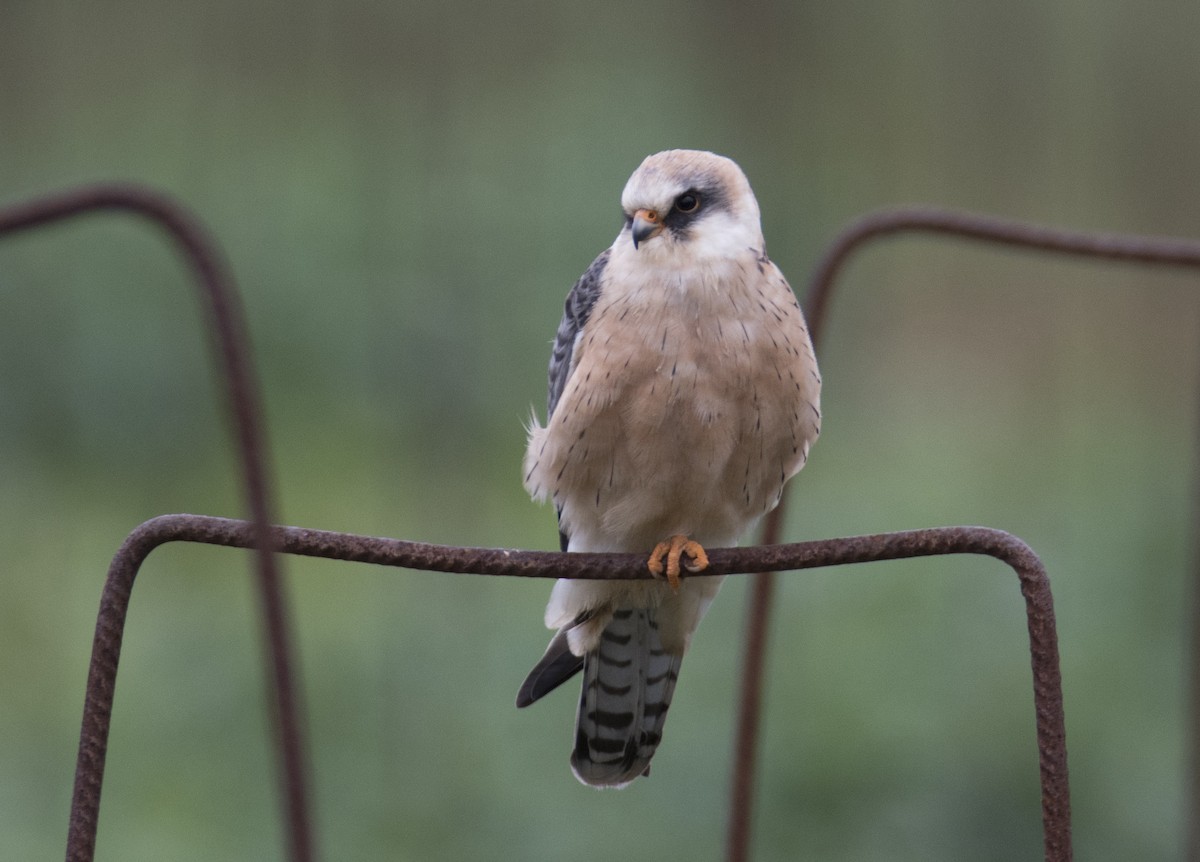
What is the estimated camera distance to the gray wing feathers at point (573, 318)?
2.35 metres

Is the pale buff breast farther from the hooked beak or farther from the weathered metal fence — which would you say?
the weathered metal fence

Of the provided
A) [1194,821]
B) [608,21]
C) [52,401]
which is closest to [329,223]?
[52,401]

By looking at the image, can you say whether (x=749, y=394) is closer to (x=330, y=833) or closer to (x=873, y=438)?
(x=330, y=833)

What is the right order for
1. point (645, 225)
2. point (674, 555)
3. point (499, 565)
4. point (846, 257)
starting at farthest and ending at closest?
point (645, 225) < point (674, 555) < point (846, 257) < point (499, 565)

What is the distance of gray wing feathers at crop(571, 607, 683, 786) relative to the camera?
8.01 ft

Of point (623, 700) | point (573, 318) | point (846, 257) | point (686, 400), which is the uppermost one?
point (846, 257)

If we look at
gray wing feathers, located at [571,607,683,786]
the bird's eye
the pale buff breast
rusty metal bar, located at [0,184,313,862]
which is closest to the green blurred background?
gray wing feathers, located at [571,607,683,786]

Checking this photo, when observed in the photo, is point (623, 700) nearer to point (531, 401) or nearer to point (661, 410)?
point (661, 410)

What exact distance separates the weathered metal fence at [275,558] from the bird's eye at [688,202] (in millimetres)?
833

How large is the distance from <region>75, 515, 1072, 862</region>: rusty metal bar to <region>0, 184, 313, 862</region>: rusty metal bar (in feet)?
0.08

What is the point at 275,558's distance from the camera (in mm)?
1215

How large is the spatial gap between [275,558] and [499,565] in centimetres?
26

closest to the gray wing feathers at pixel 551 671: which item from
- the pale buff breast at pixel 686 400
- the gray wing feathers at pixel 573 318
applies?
the pale buff breast at pixel 686 400

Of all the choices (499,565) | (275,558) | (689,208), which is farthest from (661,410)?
(275,558)
